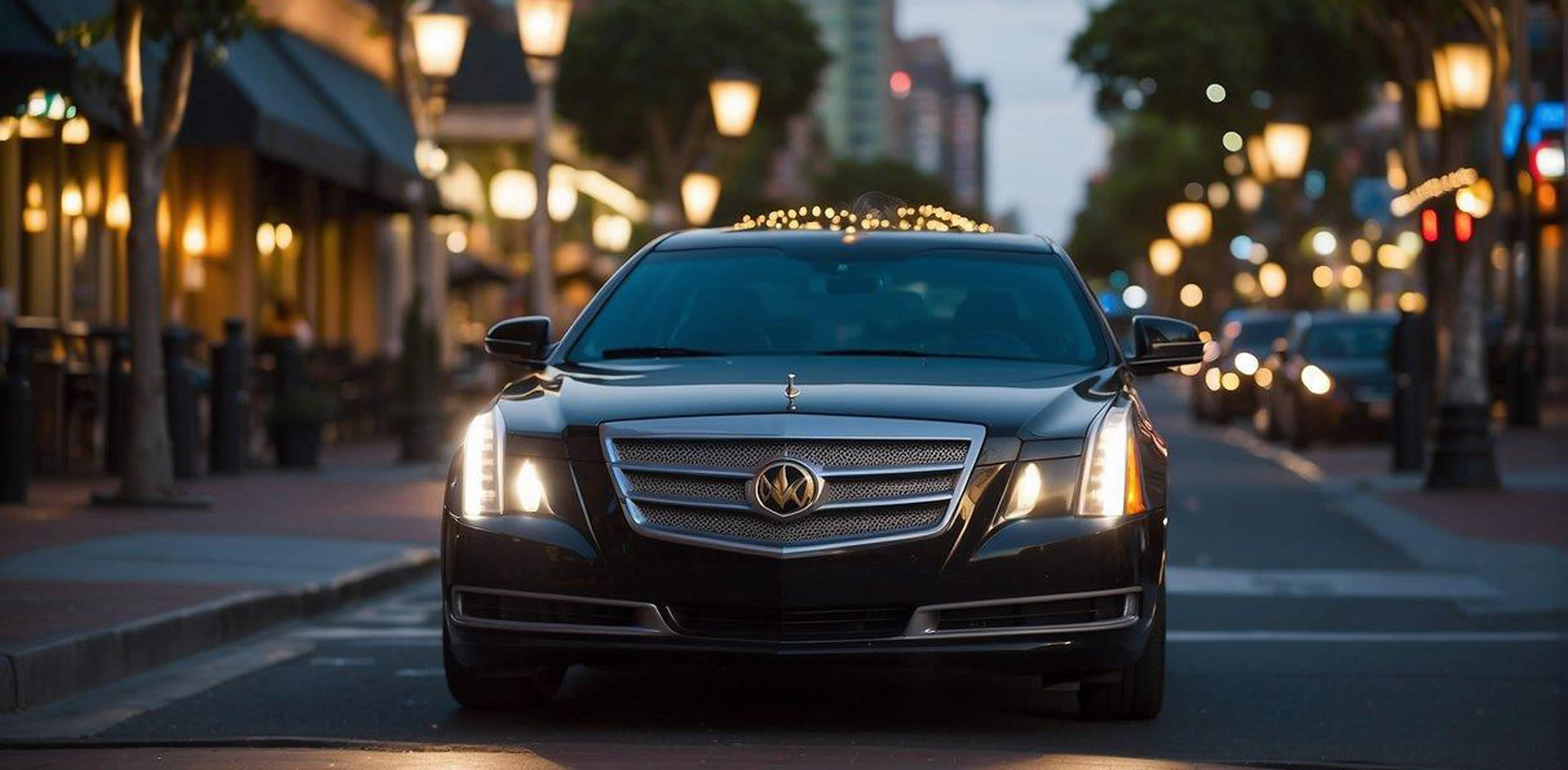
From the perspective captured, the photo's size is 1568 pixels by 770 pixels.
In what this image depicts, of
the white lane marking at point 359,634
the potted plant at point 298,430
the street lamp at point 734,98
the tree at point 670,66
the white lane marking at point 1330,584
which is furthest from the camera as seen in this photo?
the tree at point 670,66

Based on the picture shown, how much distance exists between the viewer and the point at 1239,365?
39.3 m

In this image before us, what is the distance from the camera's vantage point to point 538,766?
754 cm

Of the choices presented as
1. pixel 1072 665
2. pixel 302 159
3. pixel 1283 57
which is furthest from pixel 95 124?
pixel 1283 57

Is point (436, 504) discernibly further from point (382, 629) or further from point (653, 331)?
point (653, 331)

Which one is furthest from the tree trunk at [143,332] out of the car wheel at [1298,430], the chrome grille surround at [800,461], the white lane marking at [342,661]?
the car wheel at [1298,430]

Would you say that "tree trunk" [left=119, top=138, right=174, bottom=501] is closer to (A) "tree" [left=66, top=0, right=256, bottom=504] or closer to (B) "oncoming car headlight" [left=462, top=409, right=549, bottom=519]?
(A) "tree" [left=66, top=0, right=256, bottom=504]

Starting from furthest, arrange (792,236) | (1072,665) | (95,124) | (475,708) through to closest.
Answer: (95,124)
(792,236)
(475,708)
(1072,665)

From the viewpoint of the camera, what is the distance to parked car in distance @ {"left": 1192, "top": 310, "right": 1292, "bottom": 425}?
39281mm

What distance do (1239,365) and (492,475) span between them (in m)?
31.8

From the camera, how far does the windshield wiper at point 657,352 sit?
363 inches

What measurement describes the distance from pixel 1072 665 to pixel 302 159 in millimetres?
21647

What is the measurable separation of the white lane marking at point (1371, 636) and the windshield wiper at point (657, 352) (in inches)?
135

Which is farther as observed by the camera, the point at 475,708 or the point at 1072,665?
the point at 475,708

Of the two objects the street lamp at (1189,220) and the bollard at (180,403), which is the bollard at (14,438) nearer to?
the bollard at (180,403)
